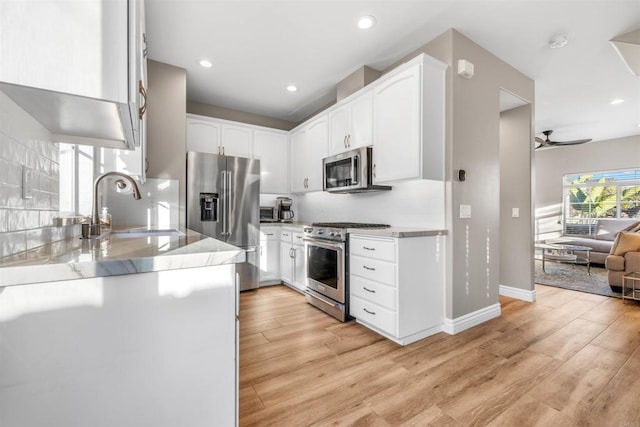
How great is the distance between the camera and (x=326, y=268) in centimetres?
300

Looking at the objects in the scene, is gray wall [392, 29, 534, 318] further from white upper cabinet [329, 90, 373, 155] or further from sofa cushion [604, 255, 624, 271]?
sofa cushion [604, 255, 624, 271]

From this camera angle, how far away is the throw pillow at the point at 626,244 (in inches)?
141

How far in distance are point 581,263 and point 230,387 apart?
6951 mm

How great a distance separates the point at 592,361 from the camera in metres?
2.03

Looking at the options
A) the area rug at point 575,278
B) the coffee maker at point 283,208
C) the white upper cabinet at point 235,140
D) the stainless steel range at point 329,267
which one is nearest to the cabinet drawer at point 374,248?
the stainless steel range at point 329,267

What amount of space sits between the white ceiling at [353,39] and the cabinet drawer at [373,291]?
7.40 ft

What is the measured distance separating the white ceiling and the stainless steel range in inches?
71.1

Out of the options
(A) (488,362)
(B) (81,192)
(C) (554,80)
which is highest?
(C) (554,80)

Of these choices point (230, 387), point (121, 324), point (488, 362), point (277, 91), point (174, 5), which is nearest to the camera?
point (121, 324)

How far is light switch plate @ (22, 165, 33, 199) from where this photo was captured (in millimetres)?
1006

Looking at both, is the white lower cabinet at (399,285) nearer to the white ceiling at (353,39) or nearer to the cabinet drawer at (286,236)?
the cabinet drawer at (286,236)

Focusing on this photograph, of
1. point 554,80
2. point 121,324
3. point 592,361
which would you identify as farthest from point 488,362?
point 554,80

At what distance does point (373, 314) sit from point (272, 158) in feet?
9.69

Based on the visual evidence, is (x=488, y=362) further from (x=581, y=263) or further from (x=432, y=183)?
(x=581, y=263)
